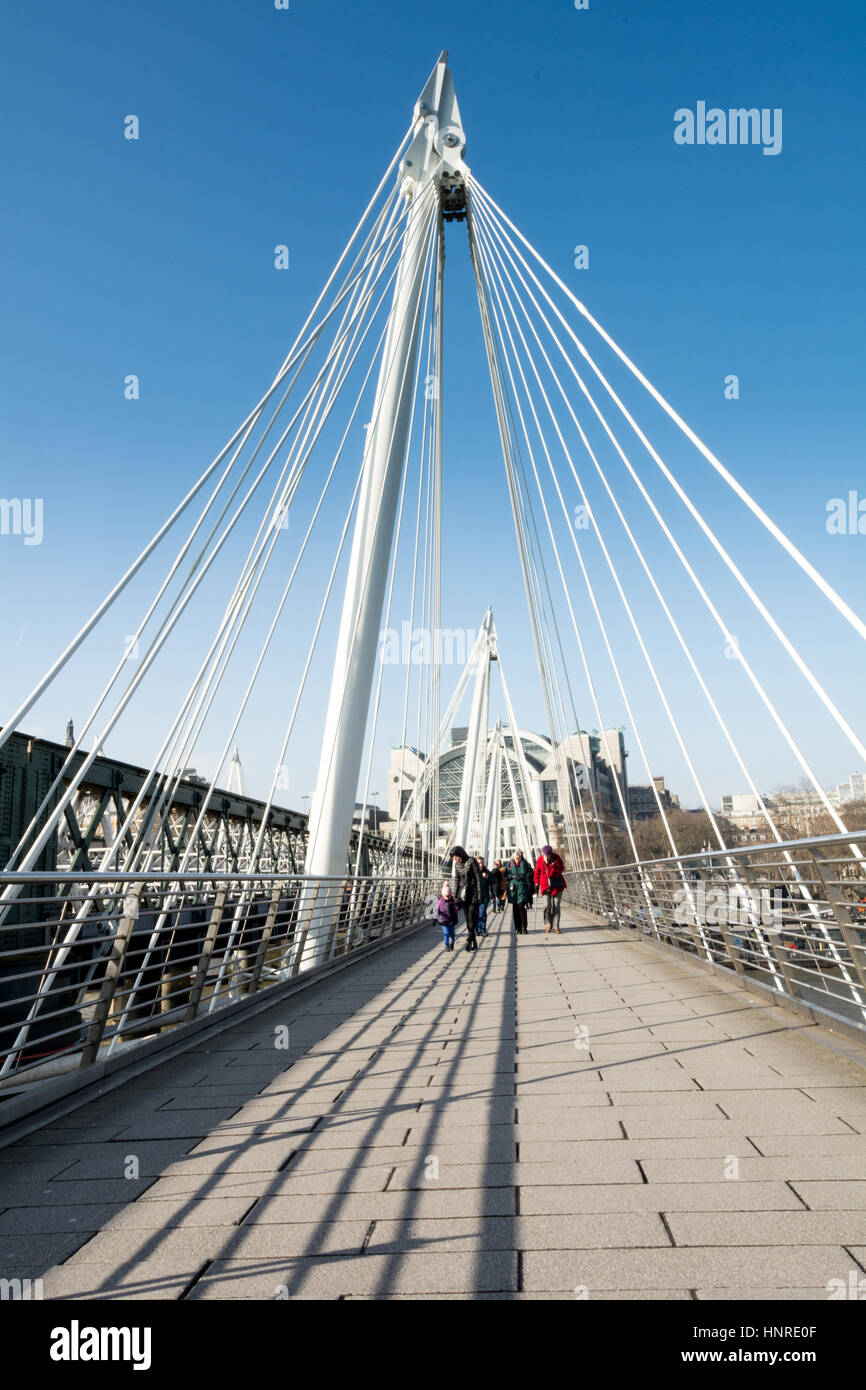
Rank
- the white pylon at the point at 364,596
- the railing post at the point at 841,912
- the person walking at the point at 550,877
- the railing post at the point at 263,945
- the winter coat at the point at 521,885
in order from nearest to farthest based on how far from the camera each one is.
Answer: the railing post at the point at 841,912, the railing post at the point at 263,945, the white pylon at the point at 364,596, the person walking at the point at 550,877, the winter coat at the point at 521,885

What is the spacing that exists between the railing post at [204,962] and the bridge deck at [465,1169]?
51cm

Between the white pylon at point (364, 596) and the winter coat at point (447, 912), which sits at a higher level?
the white pylon at point (364, 596)

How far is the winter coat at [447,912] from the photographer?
12914 mm

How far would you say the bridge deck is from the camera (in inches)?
96.3

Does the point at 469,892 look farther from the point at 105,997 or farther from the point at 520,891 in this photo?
the point at 105,997

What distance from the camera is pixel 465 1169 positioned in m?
3.29

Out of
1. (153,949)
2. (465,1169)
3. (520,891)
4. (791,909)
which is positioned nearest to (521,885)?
(520,891)

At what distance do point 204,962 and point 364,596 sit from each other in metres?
5.74

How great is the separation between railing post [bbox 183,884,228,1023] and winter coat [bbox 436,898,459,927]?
6.40 meters

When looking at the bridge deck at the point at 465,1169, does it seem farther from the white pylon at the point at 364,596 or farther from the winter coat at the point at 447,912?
the winter coat at the point at 447,912

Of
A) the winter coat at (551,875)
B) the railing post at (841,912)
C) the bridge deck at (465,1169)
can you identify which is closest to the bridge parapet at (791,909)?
the railing post at (841,912)
